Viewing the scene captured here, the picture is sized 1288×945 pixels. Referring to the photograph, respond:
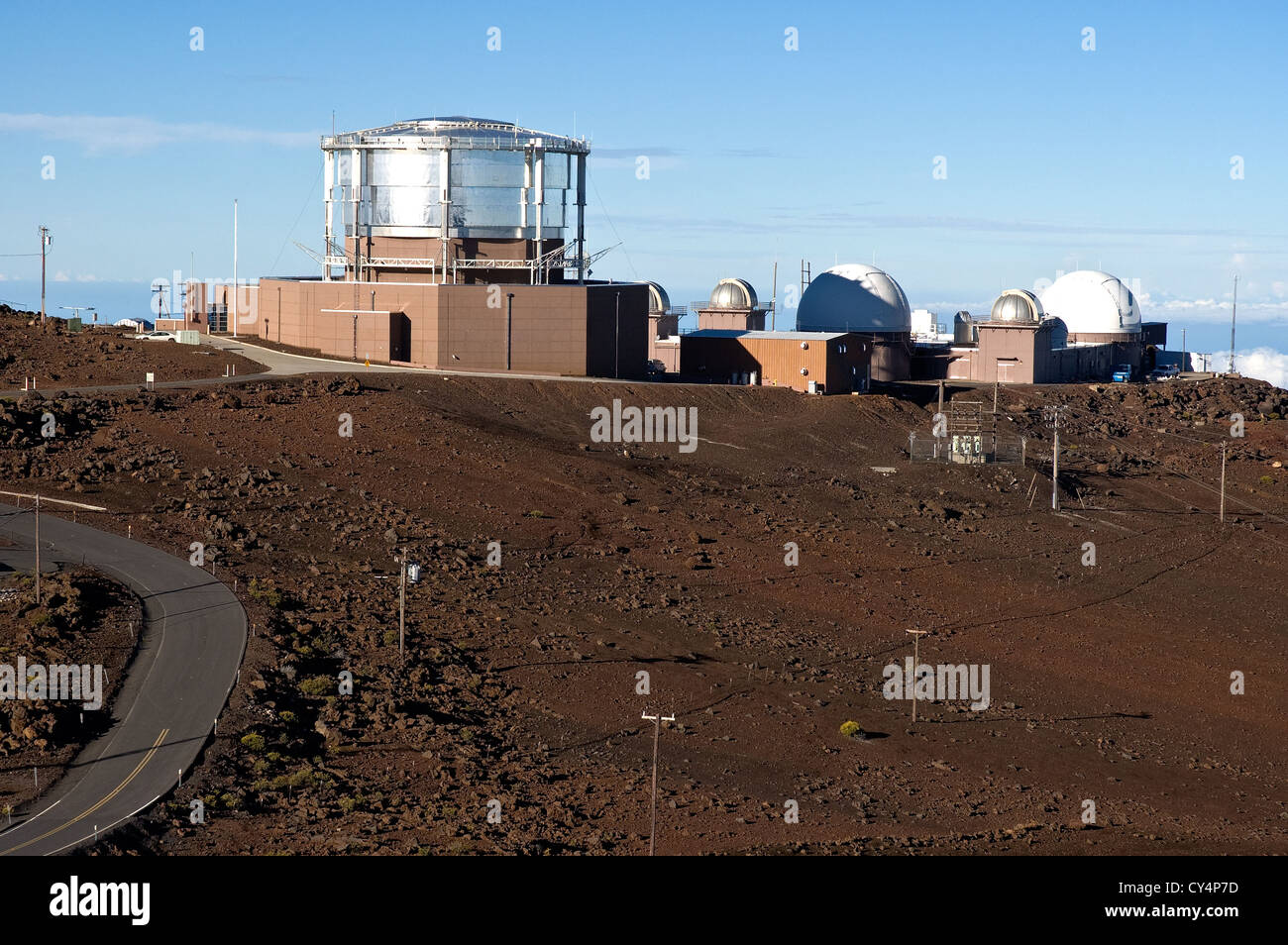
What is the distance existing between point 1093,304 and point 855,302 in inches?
702

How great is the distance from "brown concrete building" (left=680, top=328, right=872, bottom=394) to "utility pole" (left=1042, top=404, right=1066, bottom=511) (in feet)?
27.6

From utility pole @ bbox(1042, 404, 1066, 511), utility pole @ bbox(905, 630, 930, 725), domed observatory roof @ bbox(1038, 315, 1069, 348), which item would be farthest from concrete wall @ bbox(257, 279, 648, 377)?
domed observatory roof @ bbox(1038, 315, 1069, 348)

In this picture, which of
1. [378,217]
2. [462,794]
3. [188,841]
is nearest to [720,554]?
[462,794]

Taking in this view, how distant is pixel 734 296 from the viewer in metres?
84.9

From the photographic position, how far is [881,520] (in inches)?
A: 1934

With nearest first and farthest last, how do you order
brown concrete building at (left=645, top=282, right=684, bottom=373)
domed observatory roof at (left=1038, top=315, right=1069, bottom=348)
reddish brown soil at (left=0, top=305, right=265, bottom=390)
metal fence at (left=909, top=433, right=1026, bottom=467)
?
reddish brown soil at (left=0, top=305, right=265, bottom=390)
metal fence at (left=909, top=433, right=1026, bottom=467)
brown concrete building at (left=645, top=282, right=684, bottom=373)
domed observatory roof at (left=1038, top=315, right=1069, bottom=348)

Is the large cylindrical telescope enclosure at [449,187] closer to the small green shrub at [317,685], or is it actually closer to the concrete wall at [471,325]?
the concrete wall at [471,325]

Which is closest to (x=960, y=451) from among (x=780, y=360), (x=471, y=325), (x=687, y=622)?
(x=780, y=360)

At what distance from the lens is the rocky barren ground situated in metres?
27.0

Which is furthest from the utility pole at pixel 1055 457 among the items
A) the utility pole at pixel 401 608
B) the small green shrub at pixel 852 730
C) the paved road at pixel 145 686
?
the paved road at pixel 145 686

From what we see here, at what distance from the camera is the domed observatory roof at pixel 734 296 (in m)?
84.6

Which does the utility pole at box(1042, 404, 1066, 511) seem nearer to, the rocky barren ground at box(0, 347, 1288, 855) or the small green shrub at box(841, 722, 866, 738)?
the rocky barren ground at box(0, 347, 1288, 855)

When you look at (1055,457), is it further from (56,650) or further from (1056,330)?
(56,650)

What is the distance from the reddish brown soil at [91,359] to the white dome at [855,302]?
33410mm
